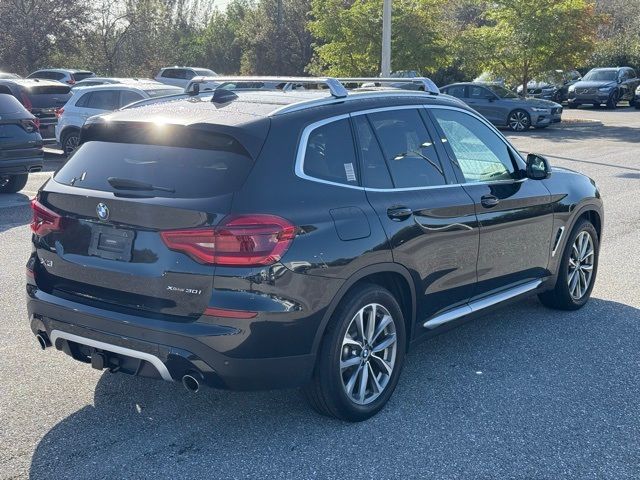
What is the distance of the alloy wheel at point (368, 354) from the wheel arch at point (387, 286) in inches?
6.6

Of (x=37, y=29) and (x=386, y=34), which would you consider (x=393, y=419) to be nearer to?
(x=386, y=34)

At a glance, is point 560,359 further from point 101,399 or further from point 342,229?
point 101,399

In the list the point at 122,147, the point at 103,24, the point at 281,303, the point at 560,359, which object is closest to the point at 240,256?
the point at 281,303

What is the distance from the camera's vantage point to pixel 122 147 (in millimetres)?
4219

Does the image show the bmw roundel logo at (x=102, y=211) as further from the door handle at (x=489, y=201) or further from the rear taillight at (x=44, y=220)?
the door handle at (x=489, y=201)

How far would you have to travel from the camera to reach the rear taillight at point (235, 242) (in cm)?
366

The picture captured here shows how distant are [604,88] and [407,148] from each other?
106ft

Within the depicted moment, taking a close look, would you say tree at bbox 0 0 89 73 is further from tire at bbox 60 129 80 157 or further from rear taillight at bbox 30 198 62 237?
rear taillight at bbox 30 198 62 237

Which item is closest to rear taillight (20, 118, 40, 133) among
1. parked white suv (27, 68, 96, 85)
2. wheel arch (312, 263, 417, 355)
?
wheel arch (312, 263, 417, 355)

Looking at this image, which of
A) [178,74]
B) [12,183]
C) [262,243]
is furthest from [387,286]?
[178,74]

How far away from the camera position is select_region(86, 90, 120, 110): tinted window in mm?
15977

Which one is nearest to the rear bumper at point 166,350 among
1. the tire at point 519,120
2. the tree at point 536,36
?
the tire at point 519,120

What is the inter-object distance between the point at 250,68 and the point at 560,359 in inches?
1477

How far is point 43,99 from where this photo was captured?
17.9 metres
